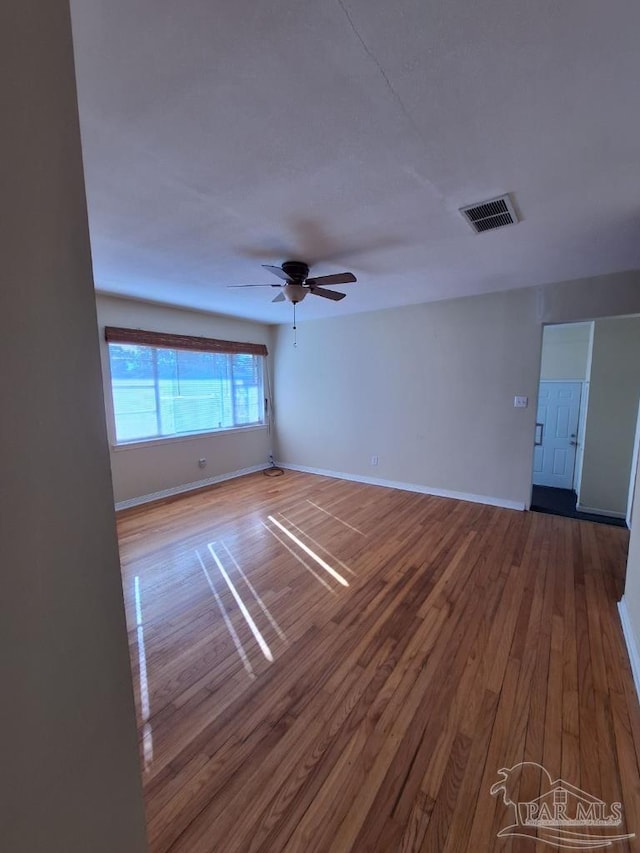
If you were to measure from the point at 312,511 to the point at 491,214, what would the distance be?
311 centimetres

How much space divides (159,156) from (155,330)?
3011mm

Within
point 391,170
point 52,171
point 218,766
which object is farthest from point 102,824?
point 391,170

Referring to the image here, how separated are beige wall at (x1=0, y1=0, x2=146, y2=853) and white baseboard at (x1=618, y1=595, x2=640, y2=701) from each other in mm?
2227

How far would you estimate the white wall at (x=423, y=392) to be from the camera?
12.5ft

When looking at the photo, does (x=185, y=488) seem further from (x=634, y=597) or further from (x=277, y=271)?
(x=634, y=597)

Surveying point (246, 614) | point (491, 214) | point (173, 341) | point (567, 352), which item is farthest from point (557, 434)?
point (173, 341)

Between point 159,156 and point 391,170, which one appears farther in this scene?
point 391,170

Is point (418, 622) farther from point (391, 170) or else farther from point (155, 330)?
point (155, 330)

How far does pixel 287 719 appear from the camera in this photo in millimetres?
1486

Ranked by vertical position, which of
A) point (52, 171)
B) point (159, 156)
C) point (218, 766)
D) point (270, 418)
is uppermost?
point (159, 156)

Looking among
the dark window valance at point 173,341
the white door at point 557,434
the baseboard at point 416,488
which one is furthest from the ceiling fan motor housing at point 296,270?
the white door at point 557,434

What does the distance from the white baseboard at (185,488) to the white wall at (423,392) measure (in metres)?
0.88

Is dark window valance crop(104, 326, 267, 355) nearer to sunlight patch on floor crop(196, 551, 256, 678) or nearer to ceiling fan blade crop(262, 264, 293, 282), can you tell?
ceiling fan blade crop(262, 264, 293, 282)

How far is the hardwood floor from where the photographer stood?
45.9 inches
